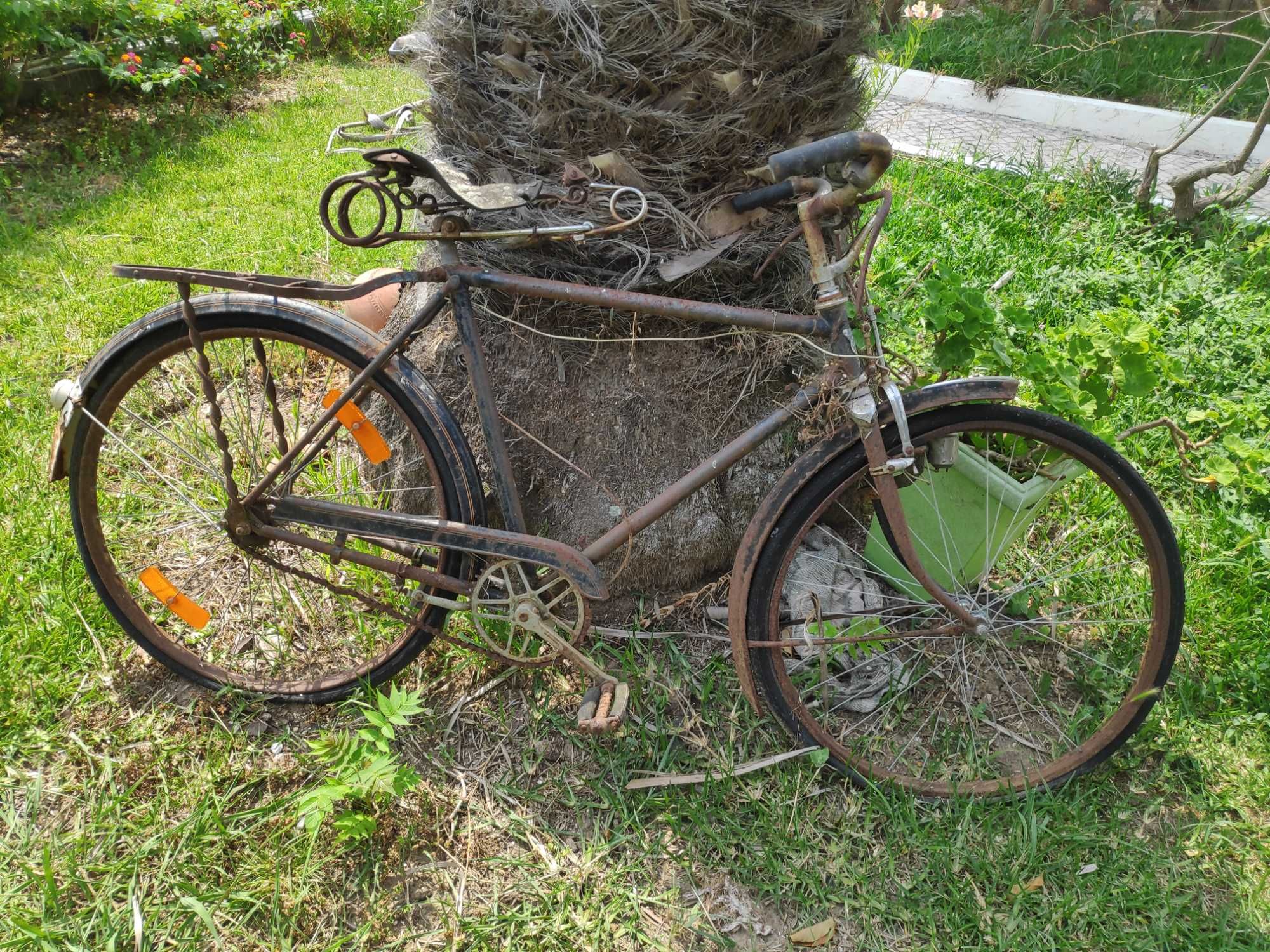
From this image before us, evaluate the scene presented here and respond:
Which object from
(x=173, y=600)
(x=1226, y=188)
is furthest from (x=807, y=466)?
(x=1226, y=188)

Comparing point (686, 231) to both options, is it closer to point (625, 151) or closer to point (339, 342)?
point (625, 151)

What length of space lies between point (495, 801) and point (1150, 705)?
1.70 meters

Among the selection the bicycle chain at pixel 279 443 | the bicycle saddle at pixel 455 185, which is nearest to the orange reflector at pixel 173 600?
the bicycle chain at pixel 279 443

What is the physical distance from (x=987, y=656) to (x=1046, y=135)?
16.8ft

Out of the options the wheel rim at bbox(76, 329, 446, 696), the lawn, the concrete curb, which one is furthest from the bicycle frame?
the concrete curb

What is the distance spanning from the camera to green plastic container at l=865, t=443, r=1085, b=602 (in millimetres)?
2104

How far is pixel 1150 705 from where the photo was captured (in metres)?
1.96

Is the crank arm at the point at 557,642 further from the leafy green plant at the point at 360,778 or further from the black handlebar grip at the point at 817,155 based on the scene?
the black handlebar grip at the point at 817,155

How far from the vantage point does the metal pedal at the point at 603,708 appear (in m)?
1.98

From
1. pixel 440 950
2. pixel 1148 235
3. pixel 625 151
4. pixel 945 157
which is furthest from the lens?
pixel 945 157

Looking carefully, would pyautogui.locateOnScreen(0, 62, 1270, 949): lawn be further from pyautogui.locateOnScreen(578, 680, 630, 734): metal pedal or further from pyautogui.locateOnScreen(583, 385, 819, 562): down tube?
pyautogui.locateOnScreen(583, 385, 819, 562): down tube

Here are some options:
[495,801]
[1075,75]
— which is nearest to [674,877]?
[495,801]

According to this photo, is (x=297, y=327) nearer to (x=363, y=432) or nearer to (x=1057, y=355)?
(x=363, y=432)

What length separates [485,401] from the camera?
6.44 feet
